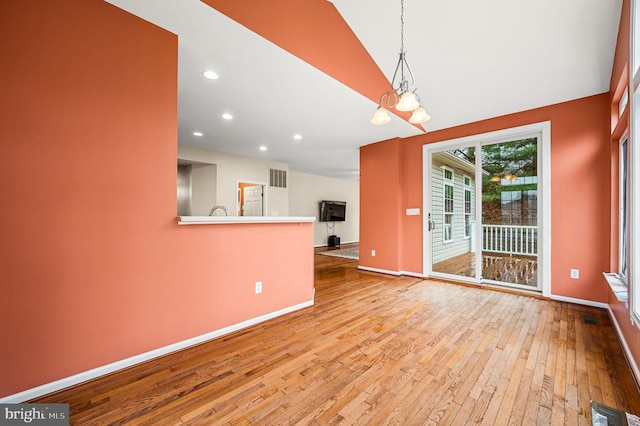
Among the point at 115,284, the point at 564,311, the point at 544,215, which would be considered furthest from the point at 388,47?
the point at 564,311

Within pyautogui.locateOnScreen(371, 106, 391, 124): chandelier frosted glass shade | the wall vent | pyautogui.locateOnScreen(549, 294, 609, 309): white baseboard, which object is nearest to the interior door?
the wall vent

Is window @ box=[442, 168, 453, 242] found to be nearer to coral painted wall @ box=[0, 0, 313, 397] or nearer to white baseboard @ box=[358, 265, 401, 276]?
white baseboard @ box=[358, 265, 401, 276]

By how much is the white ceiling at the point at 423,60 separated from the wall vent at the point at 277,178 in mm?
3075

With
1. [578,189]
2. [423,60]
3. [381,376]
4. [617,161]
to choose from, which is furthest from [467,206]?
[381,376]

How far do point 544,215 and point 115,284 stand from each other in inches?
192

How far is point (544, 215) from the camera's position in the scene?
11.7 ft

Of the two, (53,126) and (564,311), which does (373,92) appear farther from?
(564,311)

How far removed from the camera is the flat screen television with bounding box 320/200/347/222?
364 inches

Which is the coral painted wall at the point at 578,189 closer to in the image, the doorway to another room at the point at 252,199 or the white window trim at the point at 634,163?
Answer: the white window trim at the point at 634,163

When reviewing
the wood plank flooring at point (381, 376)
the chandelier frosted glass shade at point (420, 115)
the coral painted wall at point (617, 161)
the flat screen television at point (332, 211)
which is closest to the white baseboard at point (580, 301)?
the coral painted wall at point (617, 161)

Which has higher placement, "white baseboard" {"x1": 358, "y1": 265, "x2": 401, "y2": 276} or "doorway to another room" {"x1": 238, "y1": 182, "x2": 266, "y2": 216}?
"doorway to another room" {"x1": 238, "y1": 182, "x2": 266, "y2": 216}

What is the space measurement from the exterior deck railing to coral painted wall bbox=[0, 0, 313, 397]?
414 cm

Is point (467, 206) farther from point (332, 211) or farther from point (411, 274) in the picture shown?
point (332, 211)

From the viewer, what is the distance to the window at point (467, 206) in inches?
178
